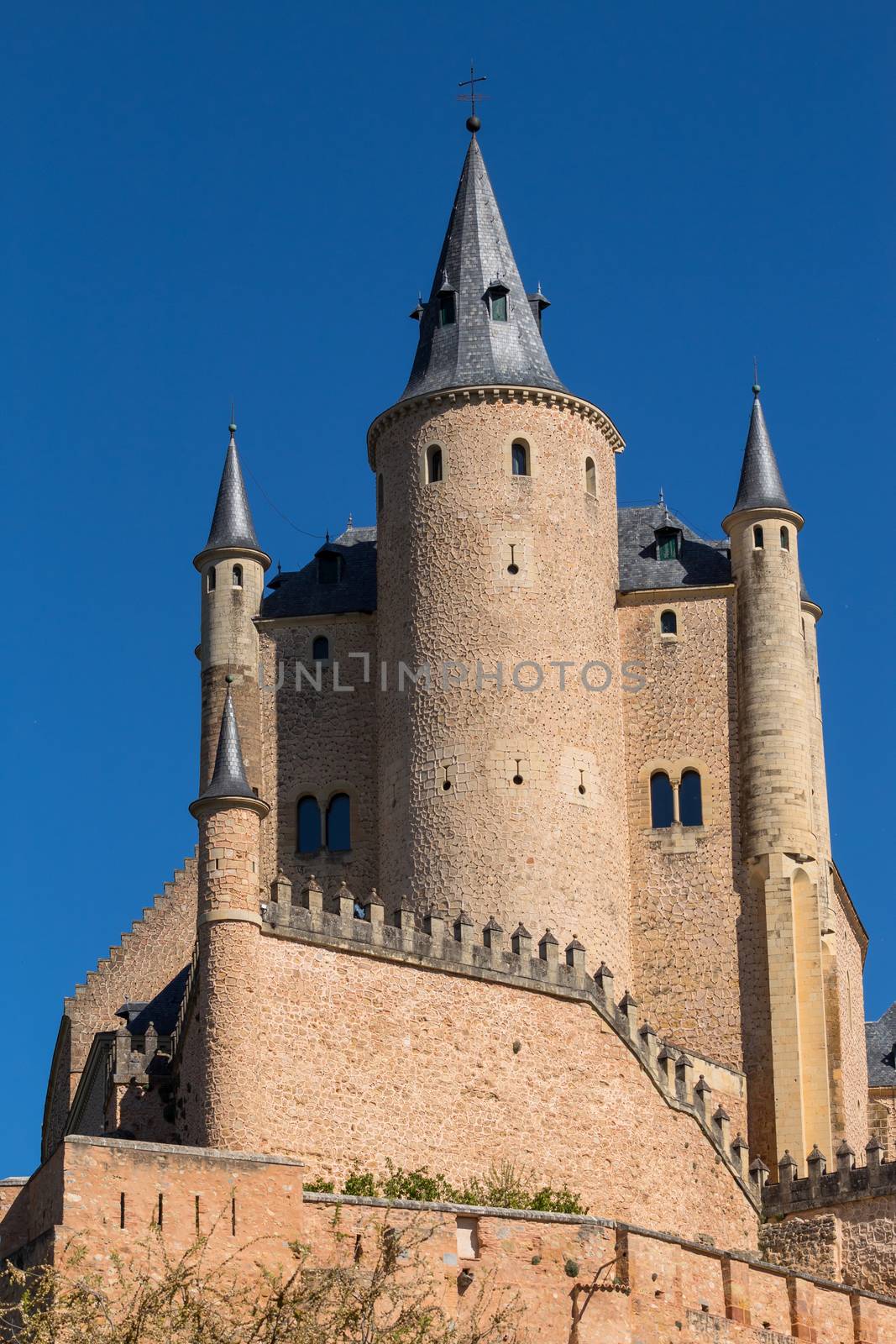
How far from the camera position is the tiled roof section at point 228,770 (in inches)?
1682

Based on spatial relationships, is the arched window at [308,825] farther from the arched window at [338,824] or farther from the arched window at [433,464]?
the arched window at [433,464]

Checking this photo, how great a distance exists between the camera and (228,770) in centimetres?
4312

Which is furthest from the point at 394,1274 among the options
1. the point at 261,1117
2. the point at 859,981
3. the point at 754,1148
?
the point at 859,981

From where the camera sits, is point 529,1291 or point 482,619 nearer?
point 529,1291

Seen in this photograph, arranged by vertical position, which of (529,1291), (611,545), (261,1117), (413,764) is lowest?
(529,1291)

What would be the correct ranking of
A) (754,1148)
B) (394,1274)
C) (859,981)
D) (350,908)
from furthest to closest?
1. (859,981)
2. (754,1148)
3. (350,908)
4. (394,1274)

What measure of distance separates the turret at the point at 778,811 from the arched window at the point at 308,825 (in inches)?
301

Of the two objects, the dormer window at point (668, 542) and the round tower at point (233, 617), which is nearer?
the round tower at point (233, 617)

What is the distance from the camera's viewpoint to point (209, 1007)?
137 feet

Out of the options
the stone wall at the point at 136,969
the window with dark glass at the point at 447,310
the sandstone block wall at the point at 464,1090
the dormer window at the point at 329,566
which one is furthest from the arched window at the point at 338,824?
the window with dark glass at the point at 447,310

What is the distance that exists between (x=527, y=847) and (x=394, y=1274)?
15519 millimetres

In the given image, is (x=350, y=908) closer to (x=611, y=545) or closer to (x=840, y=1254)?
(x=840, y=1254)

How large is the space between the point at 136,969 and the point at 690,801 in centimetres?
1038

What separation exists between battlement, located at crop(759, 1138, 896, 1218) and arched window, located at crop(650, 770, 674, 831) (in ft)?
24.7
